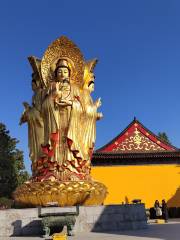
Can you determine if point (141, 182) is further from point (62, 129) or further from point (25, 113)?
point (25, 113)

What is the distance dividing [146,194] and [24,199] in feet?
39.7

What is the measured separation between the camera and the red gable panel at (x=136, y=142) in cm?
2189

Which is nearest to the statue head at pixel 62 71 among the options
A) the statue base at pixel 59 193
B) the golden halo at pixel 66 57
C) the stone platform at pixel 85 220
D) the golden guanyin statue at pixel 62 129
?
the golden guanyin statue at pixel 62 129

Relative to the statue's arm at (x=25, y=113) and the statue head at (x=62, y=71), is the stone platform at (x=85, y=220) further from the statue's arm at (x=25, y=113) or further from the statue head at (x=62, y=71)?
the statue head at (x=62, y=71)

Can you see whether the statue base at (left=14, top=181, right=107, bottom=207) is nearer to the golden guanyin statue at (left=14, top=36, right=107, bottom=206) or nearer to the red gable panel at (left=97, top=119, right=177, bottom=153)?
the golden guanyin statue at (left=14, top=36, right=107, bottom=206)

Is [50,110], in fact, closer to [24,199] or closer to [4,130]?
[24,199]

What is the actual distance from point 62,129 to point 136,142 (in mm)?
11605

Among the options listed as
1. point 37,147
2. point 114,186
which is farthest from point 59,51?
point 114,186

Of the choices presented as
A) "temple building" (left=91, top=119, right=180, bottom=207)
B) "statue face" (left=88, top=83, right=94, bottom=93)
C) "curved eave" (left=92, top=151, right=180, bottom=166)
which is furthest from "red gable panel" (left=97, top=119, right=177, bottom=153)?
"statue face" (left=88, top=83, right=94, bottom=93)

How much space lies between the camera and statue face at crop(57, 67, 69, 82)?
38.2 feet

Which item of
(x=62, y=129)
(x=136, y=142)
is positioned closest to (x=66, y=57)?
(x=62, y=129)

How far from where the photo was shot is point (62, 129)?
437 inches

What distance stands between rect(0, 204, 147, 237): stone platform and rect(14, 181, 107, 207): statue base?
2.39ft

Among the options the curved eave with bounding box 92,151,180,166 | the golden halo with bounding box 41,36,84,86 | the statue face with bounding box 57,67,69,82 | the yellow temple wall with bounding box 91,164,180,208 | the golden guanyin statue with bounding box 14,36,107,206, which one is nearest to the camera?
the golden guanyin statue with bounding box 14,36,107,206
